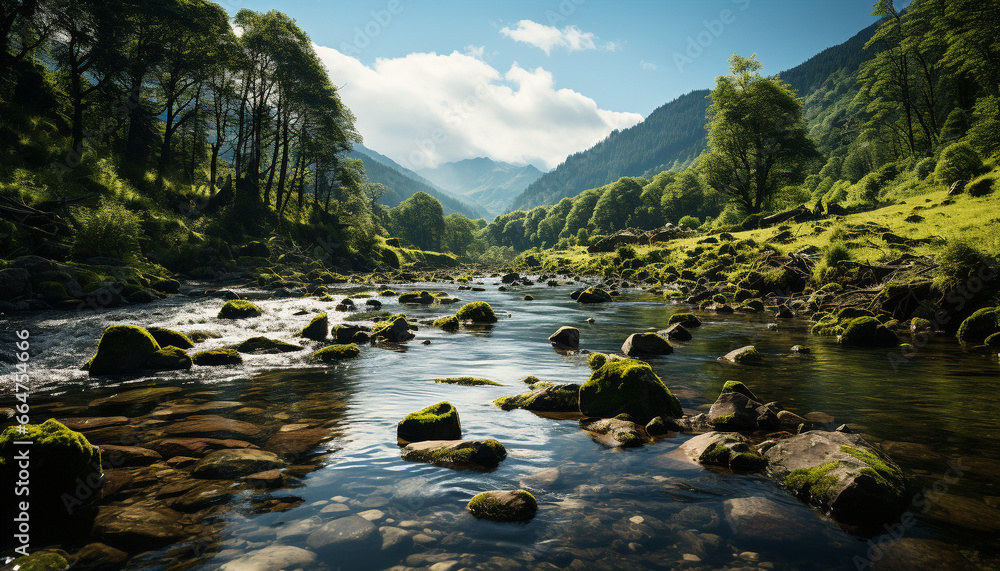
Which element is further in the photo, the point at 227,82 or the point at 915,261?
the point at 227,82

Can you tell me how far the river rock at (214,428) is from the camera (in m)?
6.87

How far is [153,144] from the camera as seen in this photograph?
1795 inches

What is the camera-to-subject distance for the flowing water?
4113 mm

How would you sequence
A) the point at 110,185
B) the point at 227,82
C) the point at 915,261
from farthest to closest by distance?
the point at 227,82
the point at 110,185
the point at 915,261

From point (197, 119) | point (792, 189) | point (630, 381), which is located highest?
point (197, 119)

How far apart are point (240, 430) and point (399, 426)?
271 cm

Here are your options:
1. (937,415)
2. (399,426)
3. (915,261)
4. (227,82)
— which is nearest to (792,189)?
(915,261)

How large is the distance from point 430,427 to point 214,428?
3.73m

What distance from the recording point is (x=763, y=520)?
15.1 feet

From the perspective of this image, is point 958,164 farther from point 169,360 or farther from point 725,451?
point 169,360

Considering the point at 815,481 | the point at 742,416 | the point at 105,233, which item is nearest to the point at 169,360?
the point at 742,416

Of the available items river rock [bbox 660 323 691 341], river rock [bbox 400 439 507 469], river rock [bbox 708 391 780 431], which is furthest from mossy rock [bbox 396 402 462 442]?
river rock [bbox 660 323 691 341]

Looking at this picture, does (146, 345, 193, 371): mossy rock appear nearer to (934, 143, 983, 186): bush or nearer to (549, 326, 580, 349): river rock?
(549, 326, 580, 349): river rock

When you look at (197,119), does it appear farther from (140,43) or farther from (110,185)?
(110,185)
